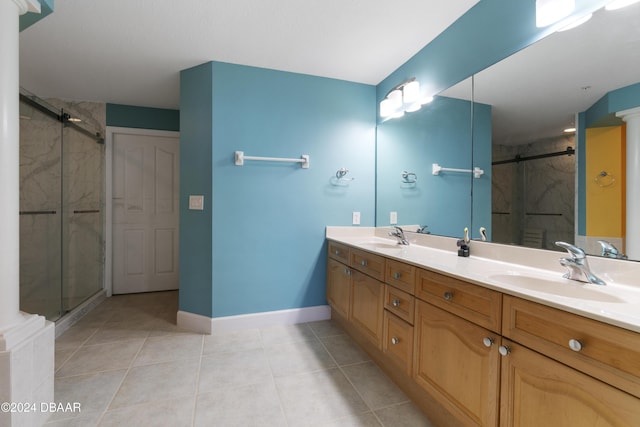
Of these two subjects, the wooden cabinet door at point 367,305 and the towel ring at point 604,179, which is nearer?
the towel ring at point 604,179

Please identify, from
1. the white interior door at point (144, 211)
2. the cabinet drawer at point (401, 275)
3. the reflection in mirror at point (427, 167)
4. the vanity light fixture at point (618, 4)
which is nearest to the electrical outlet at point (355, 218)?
the reflection in mirror at point (427, 167)

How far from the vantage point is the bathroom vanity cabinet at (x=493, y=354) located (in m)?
0.72

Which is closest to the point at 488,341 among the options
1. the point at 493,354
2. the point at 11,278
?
the point at 493,354

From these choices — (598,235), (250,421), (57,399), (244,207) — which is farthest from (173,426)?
(598,235)

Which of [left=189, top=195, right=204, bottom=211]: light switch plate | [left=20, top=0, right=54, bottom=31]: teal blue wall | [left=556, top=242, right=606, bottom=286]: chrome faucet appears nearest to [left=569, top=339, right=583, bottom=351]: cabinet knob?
[left=556, top=242, right=606, bottom=286]: chrome faucet

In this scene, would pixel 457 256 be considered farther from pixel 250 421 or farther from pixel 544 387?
pixel 250 421

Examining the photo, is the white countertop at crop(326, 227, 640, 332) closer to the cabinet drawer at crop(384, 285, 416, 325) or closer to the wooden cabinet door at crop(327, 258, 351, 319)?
the cabinet drawer at crop(384, 285, 416, 325)

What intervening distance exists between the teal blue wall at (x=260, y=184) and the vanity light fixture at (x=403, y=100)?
0.33 metres

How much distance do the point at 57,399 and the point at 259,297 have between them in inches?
52.1

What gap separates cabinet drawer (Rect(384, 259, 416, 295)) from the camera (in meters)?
1.47

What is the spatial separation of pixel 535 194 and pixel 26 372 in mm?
2550

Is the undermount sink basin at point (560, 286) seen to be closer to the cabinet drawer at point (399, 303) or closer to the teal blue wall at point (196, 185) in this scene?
the cabinet drawer at point (399, 303)

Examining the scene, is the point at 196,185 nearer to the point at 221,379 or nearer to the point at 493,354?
the point at 221,379

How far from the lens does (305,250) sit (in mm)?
2576
